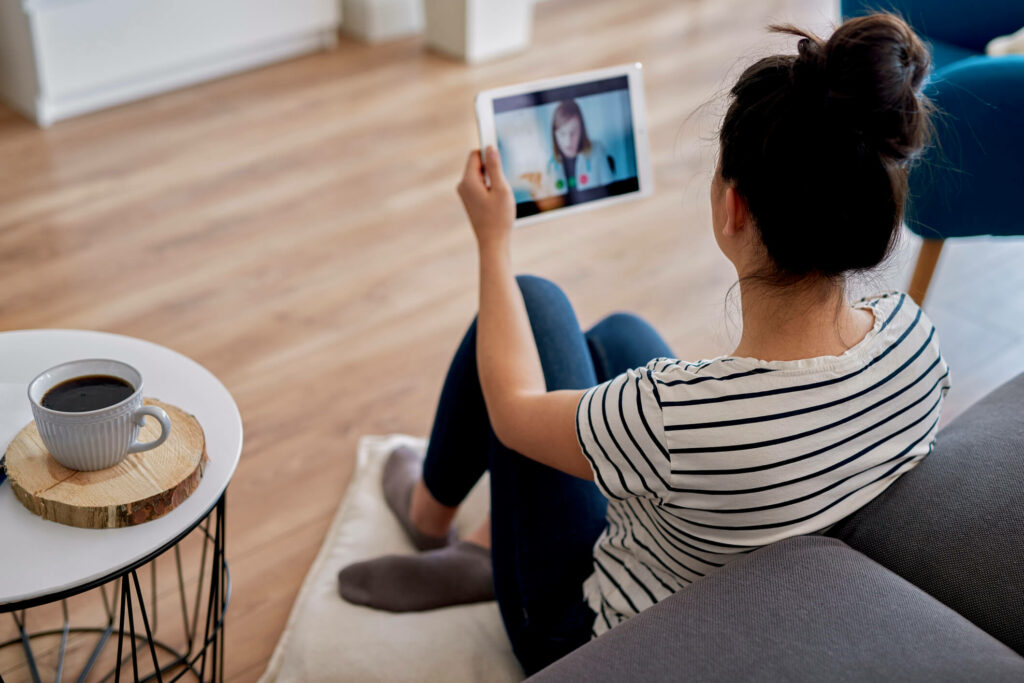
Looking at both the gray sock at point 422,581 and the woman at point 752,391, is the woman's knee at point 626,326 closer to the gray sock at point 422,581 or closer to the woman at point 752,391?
the woman at point 752,391

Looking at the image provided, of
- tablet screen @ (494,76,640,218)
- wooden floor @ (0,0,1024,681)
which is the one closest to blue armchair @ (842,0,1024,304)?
wooden floor @ (0,0,1024,681)

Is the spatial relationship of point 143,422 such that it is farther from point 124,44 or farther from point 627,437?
point 124,44

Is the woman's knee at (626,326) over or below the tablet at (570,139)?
below

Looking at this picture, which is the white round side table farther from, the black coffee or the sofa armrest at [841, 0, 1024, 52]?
the sofa armrest at [841, 0, 1024, 52]

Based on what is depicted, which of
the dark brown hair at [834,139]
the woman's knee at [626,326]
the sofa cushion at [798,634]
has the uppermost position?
the dark brown hair at [834,139]

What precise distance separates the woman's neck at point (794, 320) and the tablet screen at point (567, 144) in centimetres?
44

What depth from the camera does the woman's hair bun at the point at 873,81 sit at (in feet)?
2.28

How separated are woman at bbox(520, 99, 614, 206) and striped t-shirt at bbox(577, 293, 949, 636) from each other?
1.39ft

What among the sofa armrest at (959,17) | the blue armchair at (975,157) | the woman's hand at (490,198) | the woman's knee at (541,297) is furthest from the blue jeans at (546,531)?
the sofa armrest at (959,17)

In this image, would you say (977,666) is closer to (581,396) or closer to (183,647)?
(581,396)

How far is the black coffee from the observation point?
2.76 ft

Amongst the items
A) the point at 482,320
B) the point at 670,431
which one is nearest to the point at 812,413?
→ the point at 670,431

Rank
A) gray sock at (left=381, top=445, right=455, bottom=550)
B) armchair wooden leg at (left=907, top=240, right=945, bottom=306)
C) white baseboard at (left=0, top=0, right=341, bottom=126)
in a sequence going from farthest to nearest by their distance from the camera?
white baseboard at (left=0, top=0, right=341, bottom=126) < armchair wooden leg at (left=907, top=240, right=945, bottom=306) < gray sock at (left=381, top=445, right=455, bottom=550)

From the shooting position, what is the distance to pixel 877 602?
0.74 meters
